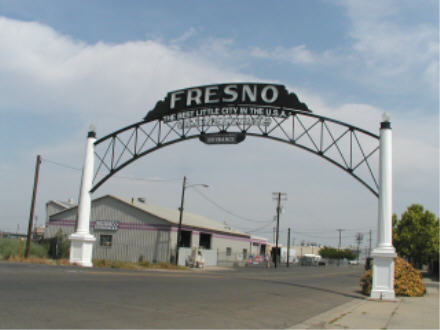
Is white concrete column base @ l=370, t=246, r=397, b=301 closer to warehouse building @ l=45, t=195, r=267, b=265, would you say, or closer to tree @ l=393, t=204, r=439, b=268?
warehouse building @ l=45, t=195, r=267, b=265

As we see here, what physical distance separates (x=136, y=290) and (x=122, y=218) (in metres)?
34.4

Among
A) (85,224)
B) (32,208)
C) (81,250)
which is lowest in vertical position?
(81,250)

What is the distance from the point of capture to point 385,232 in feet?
60.0

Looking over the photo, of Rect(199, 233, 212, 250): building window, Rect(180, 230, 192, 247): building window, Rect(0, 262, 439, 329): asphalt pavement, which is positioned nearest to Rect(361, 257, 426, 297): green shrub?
Rect(0, 262, 439, 329): asphalt pavement

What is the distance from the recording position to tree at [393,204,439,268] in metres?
45.2

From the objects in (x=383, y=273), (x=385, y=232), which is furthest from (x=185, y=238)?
(x=383, y=273)

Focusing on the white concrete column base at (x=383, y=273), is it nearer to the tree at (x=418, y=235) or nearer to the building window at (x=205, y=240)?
the tree at (x=418, y=235)

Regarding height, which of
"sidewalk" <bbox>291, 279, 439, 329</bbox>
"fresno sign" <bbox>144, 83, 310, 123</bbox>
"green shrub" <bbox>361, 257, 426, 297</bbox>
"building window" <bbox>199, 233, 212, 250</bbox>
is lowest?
"sidewalk" <bbox>291, 279, 439, 329</bbox>

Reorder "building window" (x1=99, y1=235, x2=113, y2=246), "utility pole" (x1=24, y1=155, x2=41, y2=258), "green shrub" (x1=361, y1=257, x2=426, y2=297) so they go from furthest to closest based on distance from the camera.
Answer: "building window" (x1=99, y1=235, x2=113, y2=246), "utility pole" (x1=24, y1=155, x2=41, y2=258), "green shrub" (x1=361, y1=257, x2=426, y2=297)

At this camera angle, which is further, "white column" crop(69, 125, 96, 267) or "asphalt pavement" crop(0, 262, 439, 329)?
"white column" crop(69, 125, 96, 267)

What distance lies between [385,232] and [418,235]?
30535mm

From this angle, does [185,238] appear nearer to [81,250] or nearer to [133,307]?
[81,250]

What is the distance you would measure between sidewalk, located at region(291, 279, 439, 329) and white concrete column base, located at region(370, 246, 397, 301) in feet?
7.40

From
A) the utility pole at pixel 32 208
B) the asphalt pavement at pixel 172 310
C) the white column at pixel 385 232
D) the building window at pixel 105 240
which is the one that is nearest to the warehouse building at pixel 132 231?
the building window at pixel 105 240
